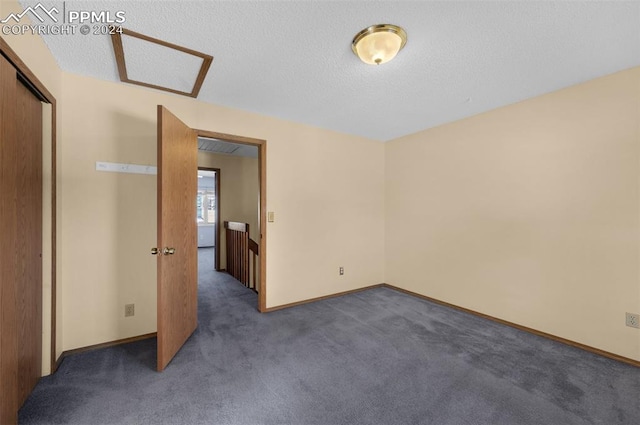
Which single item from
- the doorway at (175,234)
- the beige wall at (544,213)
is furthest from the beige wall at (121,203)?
the beige wall at (544,213)

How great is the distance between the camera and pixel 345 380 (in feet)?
5.99

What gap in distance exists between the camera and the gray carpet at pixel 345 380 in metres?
1.51

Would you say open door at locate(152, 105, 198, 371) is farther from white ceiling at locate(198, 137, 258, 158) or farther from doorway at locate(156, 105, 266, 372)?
white ceiling at locate(198, 137, 258, 158)

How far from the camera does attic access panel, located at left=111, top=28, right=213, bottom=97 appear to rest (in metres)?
1.77

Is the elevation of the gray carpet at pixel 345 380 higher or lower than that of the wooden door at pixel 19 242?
lower

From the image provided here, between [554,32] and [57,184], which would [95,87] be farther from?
[554,32]

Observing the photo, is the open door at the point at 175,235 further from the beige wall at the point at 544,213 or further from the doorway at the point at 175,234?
the beige wall at the point at 544,213

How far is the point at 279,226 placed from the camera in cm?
322

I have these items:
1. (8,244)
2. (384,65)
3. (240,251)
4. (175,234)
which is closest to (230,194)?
(240,251)

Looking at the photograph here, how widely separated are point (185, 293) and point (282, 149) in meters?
1.98

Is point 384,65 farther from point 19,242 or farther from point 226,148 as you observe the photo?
point 226,148

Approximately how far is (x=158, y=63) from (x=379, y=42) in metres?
1.75

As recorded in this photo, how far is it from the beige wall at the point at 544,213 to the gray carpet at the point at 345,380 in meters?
0.39

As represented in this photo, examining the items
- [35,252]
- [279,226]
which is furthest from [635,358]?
[35,252]
